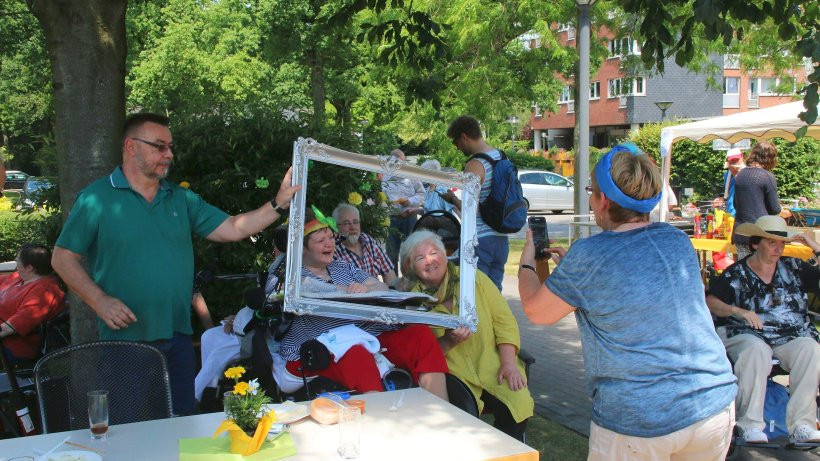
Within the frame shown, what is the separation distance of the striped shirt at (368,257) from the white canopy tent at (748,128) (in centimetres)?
614

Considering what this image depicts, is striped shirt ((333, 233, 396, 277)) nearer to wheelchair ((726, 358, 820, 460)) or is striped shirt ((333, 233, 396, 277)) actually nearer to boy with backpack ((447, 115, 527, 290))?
boy with backpack ((447, 115, 527, 290))

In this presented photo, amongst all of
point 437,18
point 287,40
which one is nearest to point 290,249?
point 437,18

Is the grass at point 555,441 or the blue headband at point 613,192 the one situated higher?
the blue headband at point 613,192

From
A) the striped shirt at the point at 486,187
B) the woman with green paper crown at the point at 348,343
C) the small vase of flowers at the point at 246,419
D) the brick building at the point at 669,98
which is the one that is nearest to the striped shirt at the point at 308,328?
the woman with green paper crown at the point at 348,343

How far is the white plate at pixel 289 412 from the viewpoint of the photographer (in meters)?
2.96

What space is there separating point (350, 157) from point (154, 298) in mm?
1289

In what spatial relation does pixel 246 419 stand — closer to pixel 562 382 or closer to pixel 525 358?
pixel 525 358

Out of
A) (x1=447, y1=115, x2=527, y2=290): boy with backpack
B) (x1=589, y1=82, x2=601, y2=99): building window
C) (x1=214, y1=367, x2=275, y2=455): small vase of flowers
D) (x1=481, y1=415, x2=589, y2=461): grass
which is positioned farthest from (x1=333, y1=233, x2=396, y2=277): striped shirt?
(x1=589, y1=82, x2=601, y2=99): building window

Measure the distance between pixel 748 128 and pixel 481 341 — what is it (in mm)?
7749

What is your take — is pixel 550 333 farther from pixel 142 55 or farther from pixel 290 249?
pixel 142 55

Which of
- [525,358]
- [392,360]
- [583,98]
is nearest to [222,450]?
[392,360]

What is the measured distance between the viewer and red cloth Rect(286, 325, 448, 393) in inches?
157

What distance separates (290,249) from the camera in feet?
13.4

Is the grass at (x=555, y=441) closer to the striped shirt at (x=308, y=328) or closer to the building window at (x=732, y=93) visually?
the striped shirt at (x=308, y=328)
